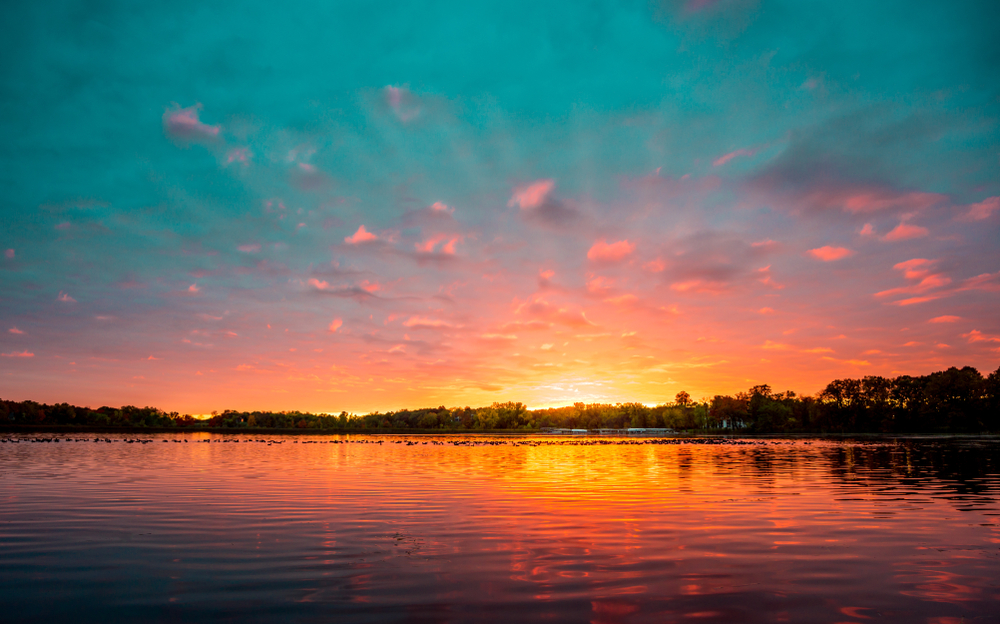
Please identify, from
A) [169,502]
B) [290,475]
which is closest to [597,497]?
[169,502]

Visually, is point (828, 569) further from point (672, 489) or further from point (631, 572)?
point (672, 489)

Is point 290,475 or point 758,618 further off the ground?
point 758,618

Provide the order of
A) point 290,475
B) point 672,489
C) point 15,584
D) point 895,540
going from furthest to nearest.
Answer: point 290,475
point 672,489
point 895,540
point 15,584

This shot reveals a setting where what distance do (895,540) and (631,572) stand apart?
9077 mm

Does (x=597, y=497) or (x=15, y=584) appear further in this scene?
(x=597, y=497)

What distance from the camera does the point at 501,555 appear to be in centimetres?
1405

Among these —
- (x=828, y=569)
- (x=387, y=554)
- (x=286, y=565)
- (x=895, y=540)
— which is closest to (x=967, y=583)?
(x=828, y=569)

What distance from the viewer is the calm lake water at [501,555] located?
9.85 meters

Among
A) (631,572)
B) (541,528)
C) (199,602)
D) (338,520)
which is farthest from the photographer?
(338,520)

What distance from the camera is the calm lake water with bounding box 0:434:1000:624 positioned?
32.3 feet

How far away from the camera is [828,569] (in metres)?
12.5

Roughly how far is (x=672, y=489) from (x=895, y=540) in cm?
1436

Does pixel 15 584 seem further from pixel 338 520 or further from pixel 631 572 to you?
pixel 631 572

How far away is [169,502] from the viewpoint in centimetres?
2433
